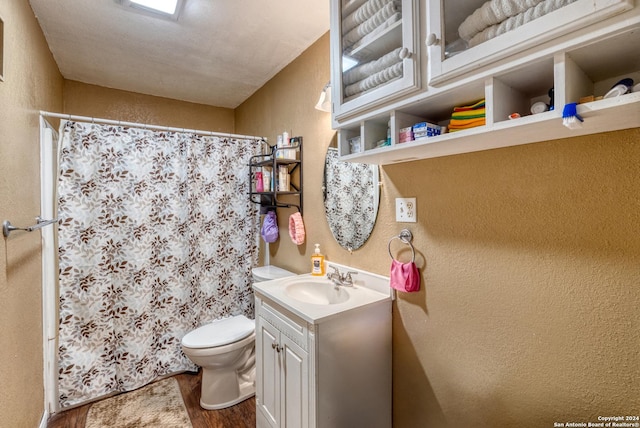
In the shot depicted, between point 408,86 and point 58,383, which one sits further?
point 58,383

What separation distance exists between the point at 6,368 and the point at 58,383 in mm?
908

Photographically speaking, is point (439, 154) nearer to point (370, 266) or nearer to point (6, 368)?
point (370, 266)

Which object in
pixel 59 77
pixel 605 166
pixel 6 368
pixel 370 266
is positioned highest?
pixel 59 77

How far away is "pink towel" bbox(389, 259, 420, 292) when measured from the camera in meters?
1.29

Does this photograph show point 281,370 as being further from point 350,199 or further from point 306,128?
point 306,128

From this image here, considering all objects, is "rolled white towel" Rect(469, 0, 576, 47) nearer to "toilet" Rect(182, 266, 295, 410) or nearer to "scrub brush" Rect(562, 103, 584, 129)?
"scrub brush" Rect(562, 103, 584, 129)

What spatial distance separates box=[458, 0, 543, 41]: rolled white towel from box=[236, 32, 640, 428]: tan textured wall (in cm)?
40

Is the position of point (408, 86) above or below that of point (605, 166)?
above

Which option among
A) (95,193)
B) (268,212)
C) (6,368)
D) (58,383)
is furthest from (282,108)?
(58,383)

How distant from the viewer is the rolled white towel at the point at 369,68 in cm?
105

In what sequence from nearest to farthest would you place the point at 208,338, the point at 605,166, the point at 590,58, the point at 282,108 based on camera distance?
the point at 590,58 < the point at 605,166 < the point at 208,338 < the point at 282,108

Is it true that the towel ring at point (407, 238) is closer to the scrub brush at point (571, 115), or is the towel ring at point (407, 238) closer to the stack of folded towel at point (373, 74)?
the stack of folded towel at point (373, 74)

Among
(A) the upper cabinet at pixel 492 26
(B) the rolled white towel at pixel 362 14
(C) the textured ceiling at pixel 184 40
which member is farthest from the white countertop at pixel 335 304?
(C) the textured ceiling at pixel 184 40

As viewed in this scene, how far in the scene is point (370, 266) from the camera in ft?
5.09
